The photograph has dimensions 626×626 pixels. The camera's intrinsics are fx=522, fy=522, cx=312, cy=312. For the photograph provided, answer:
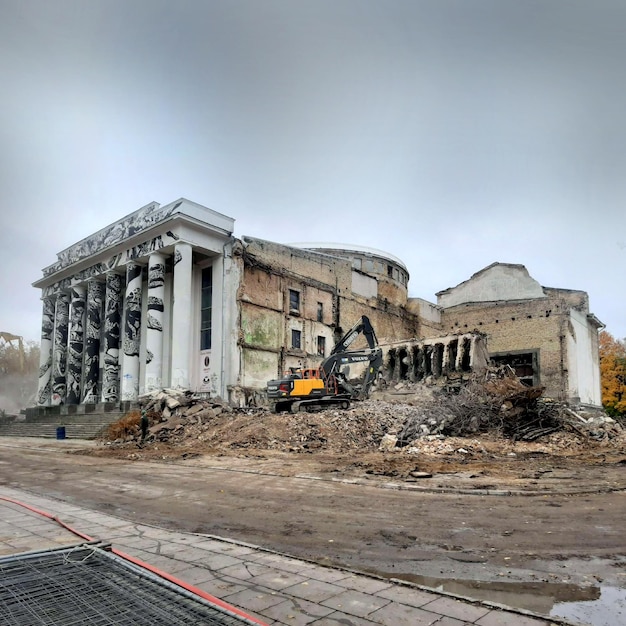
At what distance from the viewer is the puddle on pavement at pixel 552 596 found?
4.12 metres

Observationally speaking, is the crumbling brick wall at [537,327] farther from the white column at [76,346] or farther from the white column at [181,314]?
the white column at [76,346]

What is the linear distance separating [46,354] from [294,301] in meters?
23.1

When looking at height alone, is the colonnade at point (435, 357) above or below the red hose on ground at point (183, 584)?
above

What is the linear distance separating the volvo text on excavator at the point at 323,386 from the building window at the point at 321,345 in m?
12.7

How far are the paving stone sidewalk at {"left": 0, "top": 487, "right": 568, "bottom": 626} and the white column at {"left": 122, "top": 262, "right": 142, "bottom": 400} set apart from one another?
2850 cm

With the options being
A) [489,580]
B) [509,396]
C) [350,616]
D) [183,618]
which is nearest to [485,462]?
[509,396]

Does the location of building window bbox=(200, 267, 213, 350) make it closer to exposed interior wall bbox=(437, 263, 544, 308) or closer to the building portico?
the building portico

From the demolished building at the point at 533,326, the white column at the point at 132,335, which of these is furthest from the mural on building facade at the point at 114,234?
the demolished building at the point at 533,326

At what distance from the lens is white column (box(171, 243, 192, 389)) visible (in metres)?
31.6

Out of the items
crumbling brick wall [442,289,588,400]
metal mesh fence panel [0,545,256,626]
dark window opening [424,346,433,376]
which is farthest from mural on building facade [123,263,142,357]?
metal mesh fence panel [0,545,256,626]

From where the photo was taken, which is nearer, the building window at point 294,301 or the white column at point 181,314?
the white column at point 181,314

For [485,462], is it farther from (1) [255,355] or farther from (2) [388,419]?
(1) [255,355]

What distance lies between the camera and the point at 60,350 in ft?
142

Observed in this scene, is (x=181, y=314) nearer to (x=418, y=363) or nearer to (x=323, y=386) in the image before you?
(x=323, y=386)
